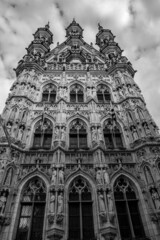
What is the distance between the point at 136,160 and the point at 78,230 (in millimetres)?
5283

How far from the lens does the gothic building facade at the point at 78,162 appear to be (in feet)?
29.3

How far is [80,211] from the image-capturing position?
9.49 m

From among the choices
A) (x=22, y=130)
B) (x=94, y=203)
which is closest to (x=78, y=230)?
(x=94, y=203)

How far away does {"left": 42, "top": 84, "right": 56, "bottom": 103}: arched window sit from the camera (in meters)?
17.0

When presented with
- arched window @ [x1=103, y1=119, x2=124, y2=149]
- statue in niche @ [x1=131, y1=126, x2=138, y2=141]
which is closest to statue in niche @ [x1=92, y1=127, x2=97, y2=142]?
arched window @ [x1=103, y1=119, x2=124, y2=149]

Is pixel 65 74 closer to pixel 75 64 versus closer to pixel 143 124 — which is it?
pixel 75 64

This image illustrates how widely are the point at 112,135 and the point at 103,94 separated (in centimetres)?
550

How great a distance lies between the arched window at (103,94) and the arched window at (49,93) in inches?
169

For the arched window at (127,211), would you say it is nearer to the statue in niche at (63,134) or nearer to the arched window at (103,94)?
the statue in niche at (63,134)

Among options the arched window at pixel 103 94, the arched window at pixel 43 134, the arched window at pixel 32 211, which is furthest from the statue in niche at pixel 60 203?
the arched window at pixel 103 94

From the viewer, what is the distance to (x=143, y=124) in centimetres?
1301

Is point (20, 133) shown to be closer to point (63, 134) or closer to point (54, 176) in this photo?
point (63, 134)

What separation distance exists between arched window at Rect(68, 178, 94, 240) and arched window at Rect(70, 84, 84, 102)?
8393mm

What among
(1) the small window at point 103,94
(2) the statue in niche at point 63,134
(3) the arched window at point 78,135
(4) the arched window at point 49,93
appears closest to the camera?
(2) the statue in niche at point 63,134
